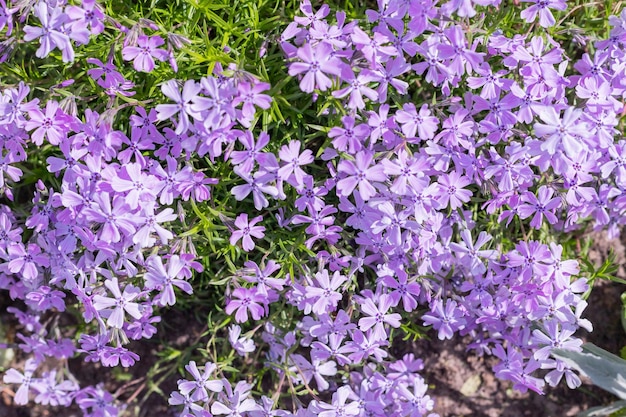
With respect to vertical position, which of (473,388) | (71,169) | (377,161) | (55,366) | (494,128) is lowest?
(55,366)

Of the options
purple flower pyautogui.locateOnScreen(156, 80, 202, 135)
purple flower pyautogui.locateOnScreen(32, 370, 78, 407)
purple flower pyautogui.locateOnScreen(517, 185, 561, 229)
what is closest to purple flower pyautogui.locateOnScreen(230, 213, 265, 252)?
purple flower pyautogui.locateOnScreen(156, 80, 202, 135)

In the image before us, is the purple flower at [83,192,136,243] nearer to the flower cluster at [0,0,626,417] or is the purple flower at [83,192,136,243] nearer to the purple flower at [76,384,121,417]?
the flower cluster at [0,0,626,417]

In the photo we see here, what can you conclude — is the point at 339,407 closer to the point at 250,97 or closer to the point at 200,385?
the point at 200,385

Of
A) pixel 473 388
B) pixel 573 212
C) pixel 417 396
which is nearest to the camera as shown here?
pixel 573 212

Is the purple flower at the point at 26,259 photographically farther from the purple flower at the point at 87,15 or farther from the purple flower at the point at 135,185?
the purple flower at the point at 87,15

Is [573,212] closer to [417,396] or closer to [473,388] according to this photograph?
[417,396]

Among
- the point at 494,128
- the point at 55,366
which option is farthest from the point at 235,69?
the point at 55,366

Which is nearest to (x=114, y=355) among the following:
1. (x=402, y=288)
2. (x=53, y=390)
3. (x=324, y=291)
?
(x=53, y=390)
